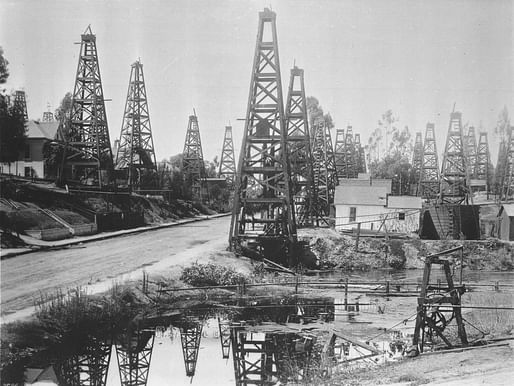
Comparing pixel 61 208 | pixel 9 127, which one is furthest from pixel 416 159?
pixel 9 127

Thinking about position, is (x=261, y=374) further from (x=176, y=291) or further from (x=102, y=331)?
(x=176, y=291)

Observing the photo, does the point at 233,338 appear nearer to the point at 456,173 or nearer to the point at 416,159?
the point at 456,173

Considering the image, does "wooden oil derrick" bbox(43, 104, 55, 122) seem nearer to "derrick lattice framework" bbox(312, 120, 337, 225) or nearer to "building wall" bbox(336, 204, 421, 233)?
"derrick lattice framework" bbox(312, 120, 337, 225)

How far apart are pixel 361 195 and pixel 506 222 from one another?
29.5 feet

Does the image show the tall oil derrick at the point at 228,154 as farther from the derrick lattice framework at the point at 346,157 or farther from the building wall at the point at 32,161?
the building wall at the point at 32,161

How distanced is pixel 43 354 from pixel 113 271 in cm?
627

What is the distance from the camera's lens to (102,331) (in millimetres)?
12023

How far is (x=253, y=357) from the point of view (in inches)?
437

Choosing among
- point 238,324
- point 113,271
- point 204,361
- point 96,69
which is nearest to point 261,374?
point 204,361

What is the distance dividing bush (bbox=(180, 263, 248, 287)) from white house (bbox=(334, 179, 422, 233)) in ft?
51.6

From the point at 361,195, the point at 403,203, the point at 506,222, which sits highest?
the point at 361,195

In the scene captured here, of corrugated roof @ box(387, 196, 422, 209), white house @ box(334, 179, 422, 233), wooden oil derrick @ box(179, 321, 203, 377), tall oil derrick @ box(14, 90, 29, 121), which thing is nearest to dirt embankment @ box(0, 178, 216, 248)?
tall oil derrick @ box(14, 90, 29, 121)

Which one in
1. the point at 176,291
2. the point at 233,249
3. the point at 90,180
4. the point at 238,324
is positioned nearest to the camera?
the point at 238,324

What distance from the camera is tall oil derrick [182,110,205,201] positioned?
52.4m
